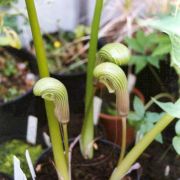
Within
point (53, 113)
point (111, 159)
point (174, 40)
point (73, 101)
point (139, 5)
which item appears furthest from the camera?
point (139, 5)

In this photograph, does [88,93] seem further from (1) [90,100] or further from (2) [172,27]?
(2) [172,27]

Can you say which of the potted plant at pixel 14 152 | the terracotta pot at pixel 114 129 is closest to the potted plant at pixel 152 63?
the terracotta pot at pixel 114 129

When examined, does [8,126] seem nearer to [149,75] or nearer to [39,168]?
[39,168]

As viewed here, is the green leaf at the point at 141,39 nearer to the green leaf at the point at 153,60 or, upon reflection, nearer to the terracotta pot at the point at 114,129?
the green leaf at the point at 153,60

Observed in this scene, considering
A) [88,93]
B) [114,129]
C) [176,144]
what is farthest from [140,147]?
[114,129]

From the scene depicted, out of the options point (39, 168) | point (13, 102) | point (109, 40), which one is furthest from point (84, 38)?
point (39, 168)

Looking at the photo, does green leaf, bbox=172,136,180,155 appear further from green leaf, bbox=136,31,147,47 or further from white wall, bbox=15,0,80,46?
white wall, bbox=15,0,80,46

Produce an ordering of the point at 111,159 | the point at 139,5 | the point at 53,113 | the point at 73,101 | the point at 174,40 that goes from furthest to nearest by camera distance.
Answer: the point at 139,5 → the point at 73,101 → the point at 111,159 → the point at 53,113 → the point at 174,40
